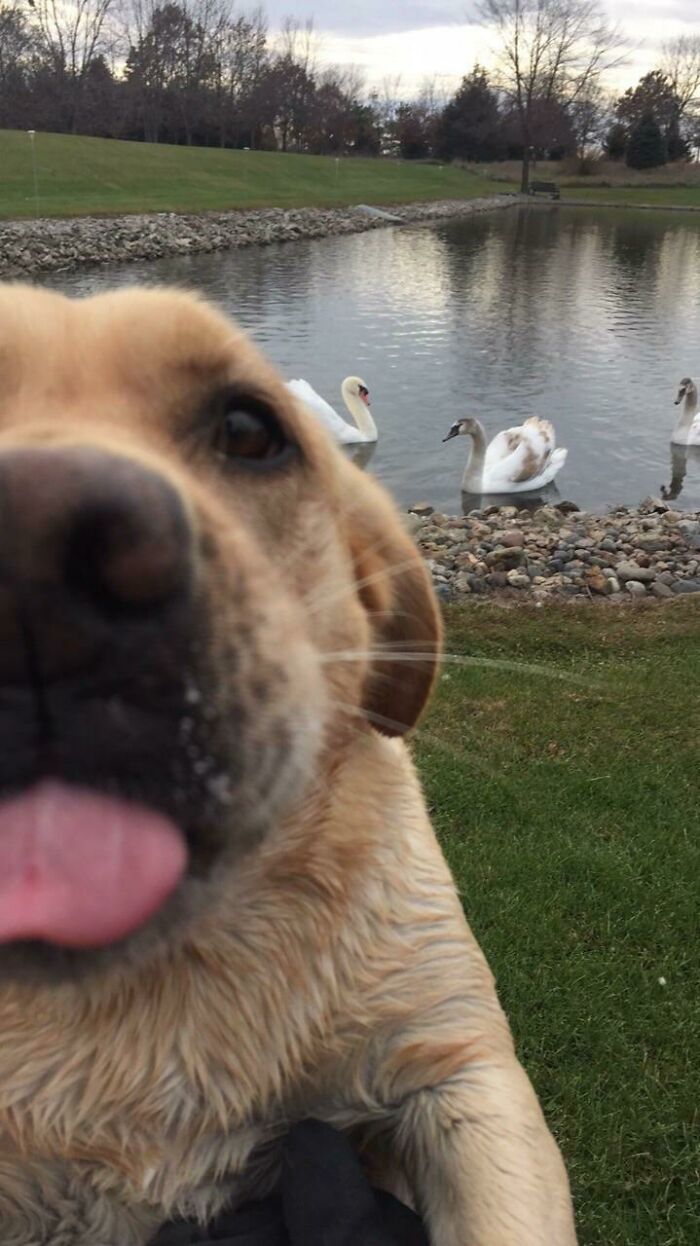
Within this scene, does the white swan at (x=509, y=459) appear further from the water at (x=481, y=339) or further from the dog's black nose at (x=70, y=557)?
the dog's black nose at (x=70, y=557)

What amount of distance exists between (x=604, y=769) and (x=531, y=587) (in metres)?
4.21

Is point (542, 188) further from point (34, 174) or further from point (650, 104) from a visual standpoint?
point (34, 174)

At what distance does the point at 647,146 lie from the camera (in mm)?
83625

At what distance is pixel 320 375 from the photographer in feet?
57.6

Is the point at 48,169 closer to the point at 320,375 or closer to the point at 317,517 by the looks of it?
the point at 320,375

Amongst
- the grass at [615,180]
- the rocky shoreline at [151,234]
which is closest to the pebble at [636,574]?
the rocky shoreline at [151,234]

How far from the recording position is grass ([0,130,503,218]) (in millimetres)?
41500

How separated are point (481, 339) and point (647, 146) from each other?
2933 inches

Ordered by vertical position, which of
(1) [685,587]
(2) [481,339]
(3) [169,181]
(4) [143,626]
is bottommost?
(1) [685,587]

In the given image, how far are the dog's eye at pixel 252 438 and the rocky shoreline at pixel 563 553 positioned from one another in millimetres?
6757

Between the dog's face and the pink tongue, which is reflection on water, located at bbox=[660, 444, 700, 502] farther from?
the pink tongue

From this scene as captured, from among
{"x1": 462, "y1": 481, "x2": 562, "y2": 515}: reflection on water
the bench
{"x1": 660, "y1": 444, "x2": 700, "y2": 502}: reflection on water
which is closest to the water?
{"x1": 660, "y1": 444, "x2": 700, "y2": 502}: reflection on water

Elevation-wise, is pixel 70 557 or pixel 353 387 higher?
pixel 70 557

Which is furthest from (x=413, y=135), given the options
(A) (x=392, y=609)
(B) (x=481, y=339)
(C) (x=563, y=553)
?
(A) (x=392, y=609)
